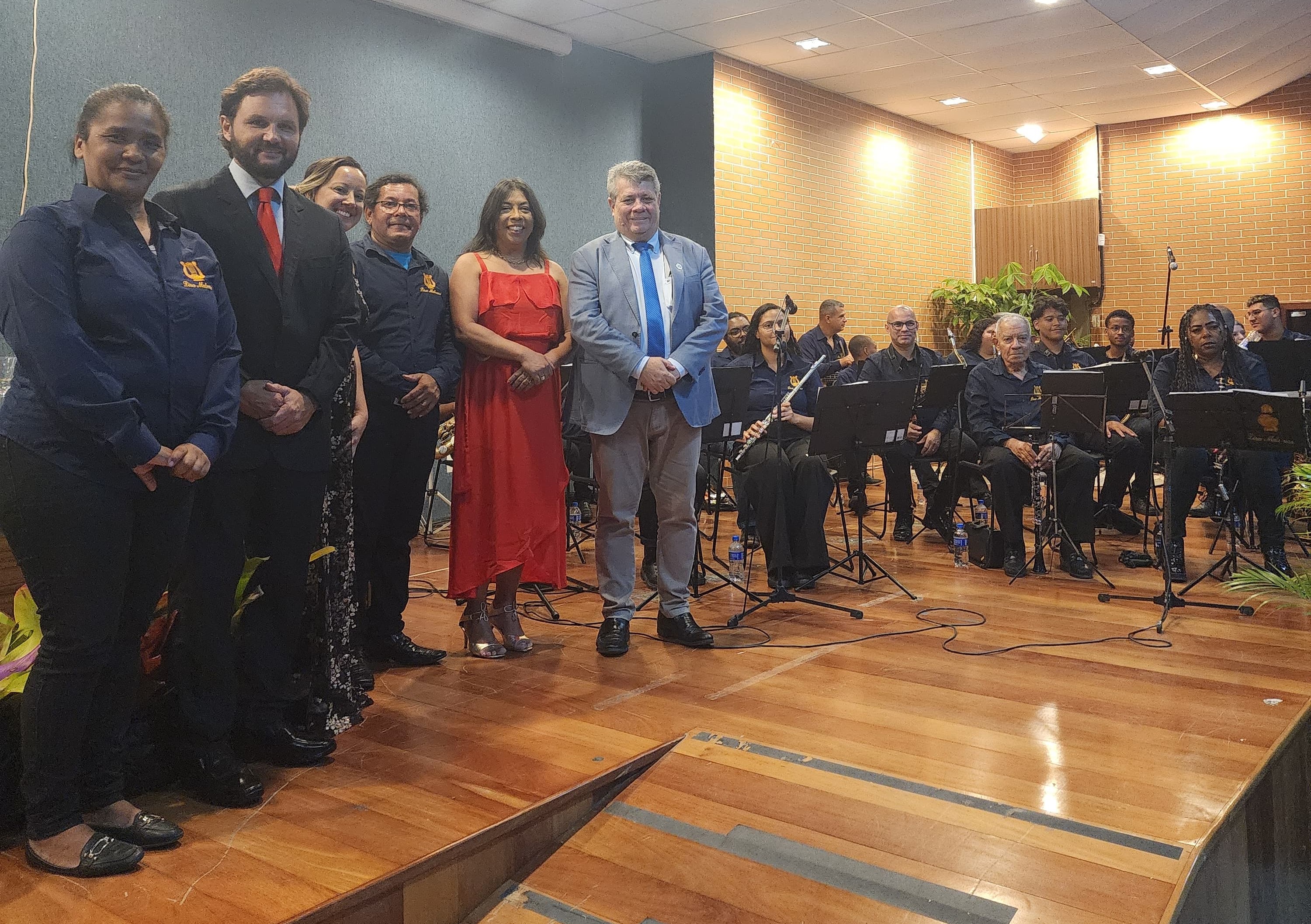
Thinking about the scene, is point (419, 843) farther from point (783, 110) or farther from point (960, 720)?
point (783, 110)

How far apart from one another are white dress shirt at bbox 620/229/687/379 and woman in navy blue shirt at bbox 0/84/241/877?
5.77ft

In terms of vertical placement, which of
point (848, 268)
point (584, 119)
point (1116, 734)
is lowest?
point (1116, 734)

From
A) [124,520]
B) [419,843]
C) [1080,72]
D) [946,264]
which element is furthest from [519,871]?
[946,264]

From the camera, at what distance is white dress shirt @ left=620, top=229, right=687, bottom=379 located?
12.8 ft

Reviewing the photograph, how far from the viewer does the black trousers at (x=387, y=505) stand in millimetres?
3611

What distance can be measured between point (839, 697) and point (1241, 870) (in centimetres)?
119

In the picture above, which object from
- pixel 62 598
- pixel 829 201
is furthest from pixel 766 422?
pixel 829 201

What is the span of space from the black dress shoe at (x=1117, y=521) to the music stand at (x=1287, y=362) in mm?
1104

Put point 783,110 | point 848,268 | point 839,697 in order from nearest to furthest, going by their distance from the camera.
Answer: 1. point 839,697
2. point 783,110
3. point 848,268

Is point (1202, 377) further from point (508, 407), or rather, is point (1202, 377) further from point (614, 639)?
point (508, 407)

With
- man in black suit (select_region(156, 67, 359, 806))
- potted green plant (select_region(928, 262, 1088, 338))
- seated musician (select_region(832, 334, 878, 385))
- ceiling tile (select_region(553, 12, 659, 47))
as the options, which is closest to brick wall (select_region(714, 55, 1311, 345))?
potted green plant (select_region(928, 262, 1088, 338))

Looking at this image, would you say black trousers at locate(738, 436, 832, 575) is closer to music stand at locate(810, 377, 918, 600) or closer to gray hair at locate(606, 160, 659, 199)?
music stand at locate(810, 377, 918, 600)

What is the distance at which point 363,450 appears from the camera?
3.62 metres

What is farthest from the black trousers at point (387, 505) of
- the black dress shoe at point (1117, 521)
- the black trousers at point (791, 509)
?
the black dress shoe at point (1117, 521)
